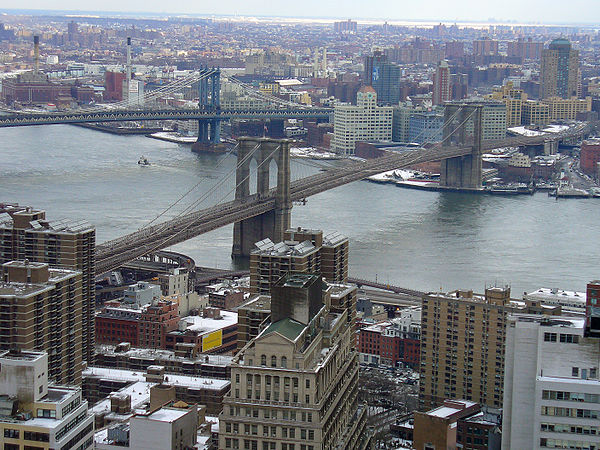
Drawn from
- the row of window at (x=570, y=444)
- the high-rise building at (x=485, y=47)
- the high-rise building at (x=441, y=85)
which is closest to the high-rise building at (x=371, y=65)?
the high-rise building at (x=441, y=85)

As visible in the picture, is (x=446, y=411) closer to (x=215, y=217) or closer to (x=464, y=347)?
(x=464, y=347)

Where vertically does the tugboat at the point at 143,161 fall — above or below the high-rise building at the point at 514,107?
below

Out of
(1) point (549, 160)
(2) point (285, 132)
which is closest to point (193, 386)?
(1) point (549, 160)

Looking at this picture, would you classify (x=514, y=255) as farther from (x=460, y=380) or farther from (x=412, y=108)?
(x=412, y=108)

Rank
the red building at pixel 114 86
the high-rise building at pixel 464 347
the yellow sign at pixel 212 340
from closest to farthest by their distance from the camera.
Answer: the high-rise building at pixel 464 347 → the yellow sign at pixel 212 340 → the red building at pixel 114 86

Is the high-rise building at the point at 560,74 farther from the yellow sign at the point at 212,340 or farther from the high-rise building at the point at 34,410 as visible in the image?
the high-rise building at the point at 34,410

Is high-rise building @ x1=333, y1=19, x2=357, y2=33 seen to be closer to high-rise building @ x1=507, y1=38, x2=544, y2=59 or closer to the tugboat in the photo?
high-rise building @ x1=507, y1=38, x2=544, y2=59

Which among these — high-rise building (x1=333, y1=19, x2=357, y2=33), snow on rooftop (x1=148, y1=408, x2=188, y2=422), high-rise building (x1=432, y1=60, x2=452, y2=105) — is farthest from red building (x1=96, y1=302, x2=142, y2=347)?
high-rise building (x1=333, y1=19, x2=357, y2=33)
